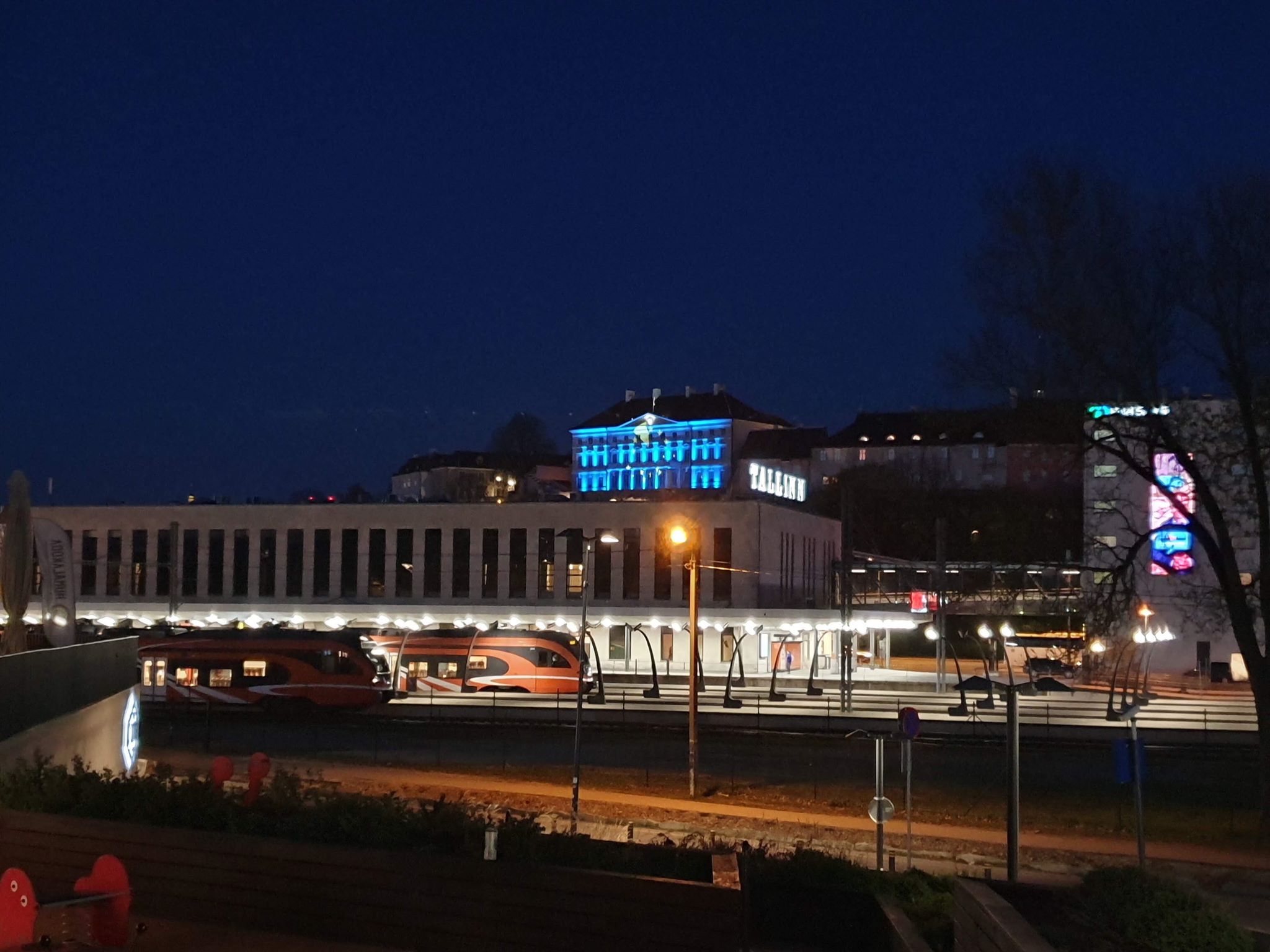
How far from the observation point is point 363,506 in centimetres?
6862

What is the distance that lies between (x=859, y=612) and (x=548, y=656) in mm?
19373

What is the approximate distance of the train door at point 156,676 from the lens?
45.9m

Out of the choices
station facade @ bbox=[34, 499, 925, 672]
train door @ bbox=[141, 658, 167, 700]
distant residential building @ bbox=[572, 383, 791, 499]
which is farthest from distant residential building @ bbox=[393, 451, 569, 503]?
train door @ bbox=[141, 658, 167, 700]

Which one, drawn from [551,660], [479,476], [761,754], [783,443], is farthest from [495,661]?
[479,476]

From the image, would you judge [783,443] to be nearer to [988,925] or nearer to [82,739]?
[82,739]

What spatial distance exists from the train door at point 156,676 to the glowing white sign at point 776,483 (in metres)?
49.7

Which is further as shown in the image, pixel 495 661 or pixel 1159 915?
pixel 495 661

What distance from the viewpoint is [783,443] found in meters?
136

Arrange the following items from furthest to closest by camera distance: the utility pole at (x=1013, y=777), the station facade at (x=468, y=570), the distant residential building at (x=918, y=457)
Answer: the distant residential building at (x=918, y=457) < the station facade at (x=468, y=570) < the utility pole at (x=1013, y=777)

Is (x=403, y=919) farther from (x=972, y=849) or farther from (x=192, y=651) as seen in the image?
(x=192, y=651)

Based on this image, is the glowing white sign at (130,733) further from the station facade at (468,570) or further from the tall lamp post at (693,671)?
the station facade at (468,570)

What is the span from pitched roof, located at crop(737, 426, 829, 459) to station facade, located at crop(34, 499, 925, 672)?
62.2 meters

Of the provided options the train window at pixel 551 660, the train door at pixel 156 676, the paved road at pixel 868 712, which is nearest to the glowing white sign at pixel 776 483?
the paved road at pixel 868 712

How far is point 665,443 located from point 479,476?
25.5m
